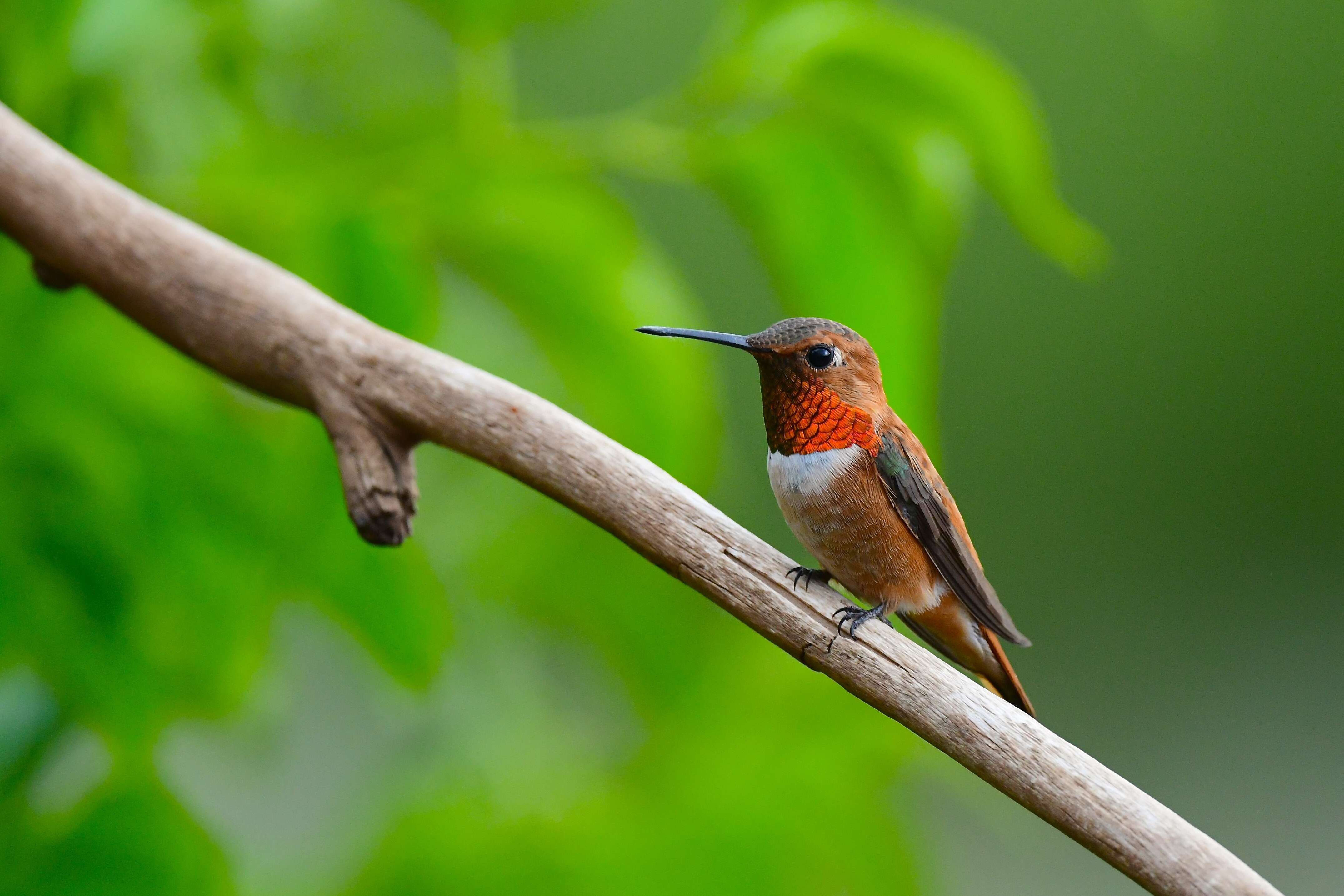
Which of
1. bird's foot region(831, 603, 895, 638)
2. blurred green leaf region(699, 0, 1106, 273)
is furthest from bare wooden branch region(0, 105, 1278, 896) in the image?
blurred green leaf region(699, 0, 1106, 273)

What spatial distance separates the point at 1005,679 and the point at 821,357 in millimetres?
178

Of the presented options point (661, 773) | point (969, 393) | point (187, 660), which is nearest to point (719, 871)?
point (661, 773)

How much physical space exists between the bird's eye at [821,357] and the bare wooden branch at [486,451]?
0.09m

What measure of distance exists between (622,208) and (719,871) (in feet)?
1.64

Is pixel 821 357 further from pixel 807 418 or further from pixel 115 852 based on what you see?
pixel 115 852

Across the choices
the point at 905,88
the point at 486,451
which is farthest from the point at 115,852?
the point at 905,88

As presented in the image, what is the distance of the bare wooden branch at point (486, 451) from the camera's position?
0.40 metres

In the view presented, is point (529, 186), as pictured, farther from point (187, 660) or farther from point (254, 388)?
point (187, 660)

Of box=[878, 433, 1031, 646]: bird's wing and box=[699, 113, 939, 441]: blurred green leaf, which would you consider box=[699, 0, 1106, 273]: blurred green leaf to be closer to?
box=[699, 113, 939, 441]: blurred green leaf

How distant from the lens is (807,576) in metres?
0.49

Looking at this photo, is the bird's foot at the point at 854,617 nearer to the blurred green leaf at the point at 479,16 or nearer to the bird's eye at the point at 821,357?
the bird's eye at the point at 821,357

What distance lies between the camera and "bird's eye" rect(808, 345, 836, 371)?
514mm

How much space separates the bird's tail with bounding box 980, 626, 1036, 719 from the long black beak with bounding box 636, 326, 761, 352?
175 mm

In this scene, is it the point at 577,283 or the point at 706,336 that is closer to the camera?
the point at 706,336
